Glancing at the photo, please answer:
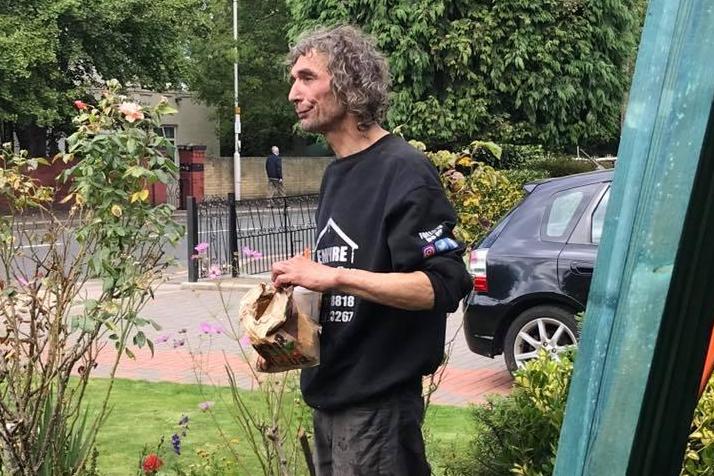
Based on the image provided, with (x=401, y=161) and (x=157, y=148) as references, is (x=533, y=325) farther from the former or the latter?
(x=401, y=161)

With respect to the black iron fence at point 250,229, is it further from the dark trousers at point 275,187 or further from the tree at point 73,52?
the dark trousers at point 275,187

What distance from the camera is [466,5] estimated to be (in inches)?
719

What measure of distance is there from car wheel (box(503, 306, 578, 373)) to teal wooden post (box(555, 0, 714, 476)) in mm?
5811

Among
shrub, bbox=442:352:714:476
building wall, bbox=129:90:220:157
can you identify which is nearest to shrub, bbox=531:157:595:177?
shrub, bbox=442:352:714:476

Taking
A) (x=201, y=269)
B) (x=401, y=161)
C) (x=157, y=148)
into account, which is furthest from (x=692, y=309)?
(x=201, y=269)

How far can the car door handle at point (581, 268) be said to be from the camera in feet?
22.2

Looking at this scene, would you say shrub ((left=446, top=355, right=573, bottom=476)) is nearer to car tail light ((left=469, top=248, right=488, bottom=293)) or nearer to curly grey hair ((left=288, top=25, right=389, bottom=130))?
curly grey hair ((left=288, top=25, right=389, bottom=130))

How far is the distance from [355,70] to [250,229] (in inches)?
517

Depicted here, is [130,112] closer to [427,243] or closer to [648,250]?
[427,243]

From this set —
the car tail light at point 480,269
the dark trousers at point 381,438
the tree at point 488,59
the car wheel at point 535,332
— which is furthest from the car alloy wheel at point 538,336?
the tree at point 488,59

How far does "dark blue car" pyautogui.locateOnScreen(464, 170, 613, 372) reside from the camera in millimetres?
6840

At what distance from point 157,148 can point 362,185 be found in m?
1.65

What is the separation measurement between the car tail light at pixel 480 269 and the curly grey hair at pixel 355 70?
4844mm

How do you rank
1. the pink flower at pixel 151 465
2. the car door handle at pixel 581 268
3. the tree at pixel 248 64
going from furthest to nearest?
the tree at pixel 248 64 < the car door handle at pixel 581 268 < the pink flower at pixel 151 465
